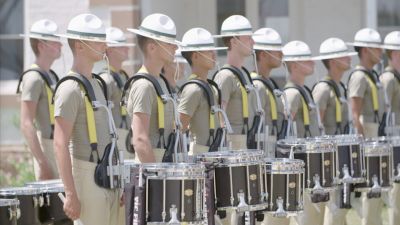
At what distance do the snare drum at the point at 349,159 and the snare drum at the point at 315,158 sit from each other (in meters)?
0.55

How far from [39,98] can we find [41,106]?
0.23 ft

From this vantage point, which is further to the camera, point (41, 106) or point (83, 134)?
point (41, 106)

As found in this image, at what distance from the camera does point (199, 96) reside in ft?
36.3

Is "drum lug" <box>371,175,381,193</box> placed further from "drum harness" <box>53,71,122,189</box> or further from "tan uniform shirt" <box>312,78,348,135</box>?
"drum harness" <box>53,71,122,189</box>

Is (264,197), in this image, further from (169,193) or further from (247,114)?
(169,193)

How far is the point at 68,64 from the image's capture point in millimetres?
17531

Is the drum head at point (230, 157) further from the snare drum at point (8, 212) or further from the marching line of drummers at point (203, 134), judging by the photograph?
the snare drum at point (8, 212)

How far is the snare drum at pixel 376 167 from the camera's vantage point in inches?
529

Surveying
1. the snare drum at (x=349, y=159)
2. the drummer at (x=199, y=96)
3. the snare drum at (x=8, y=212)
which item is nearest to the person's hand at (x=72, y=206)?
the snare drum at (x=8, y=212)

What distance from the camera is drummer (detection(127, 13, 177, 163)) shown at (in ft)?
32.8

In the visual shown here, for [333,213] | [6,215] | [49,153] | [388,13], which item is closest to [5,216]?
[6,215]

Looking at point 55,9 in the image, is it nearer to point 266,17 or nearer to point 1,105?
point 1,105

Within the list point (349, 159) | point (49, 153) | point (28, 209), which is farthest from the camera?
point (349, 159)

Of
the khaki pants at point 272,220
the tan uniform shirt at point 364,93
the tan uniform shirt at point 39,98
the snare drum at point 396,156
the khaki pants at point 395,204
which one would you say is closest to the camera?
the khaki pants at point 272,220
